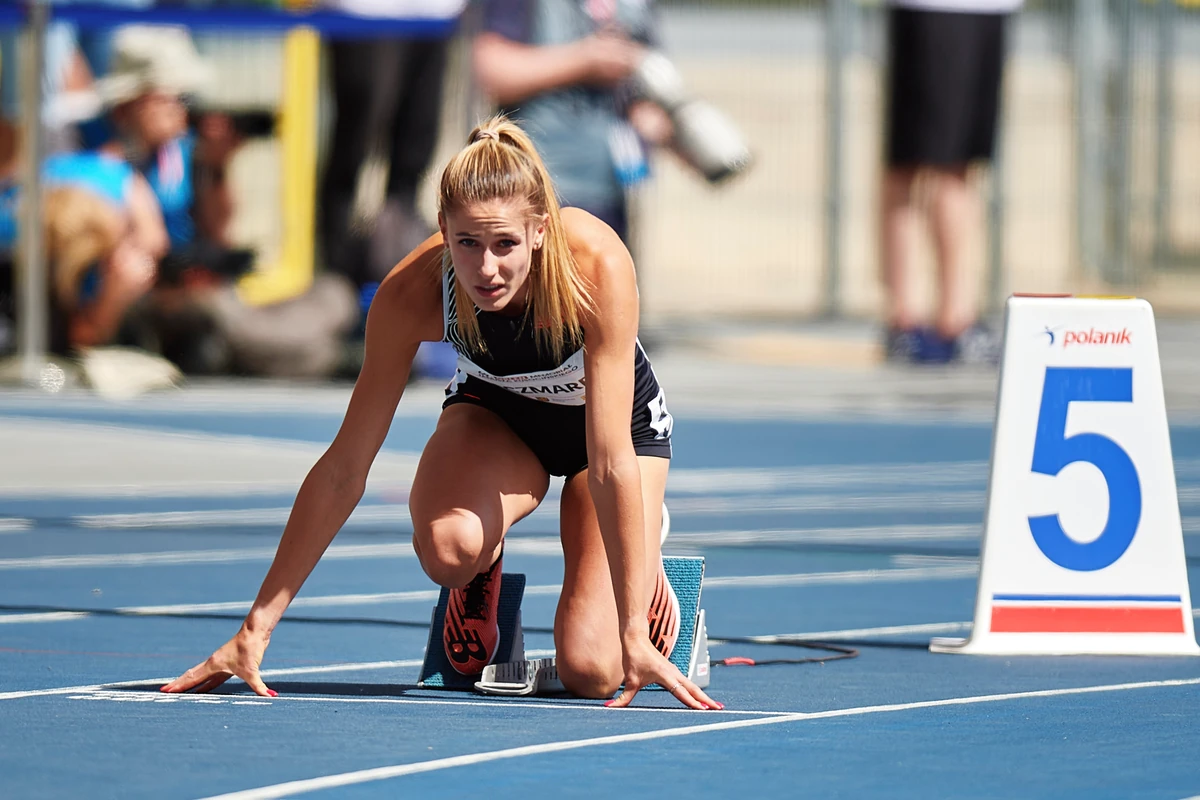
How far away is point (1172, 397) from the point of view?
16797mm

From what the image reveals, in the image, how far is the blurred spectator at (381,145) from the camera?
16.6m

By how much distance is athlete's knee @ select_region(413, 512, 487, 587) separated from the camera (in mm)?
6176

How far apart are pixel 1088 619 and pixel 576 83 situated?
408 inches

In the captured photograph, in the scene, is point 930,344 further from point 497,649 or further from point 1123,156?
point 497,649

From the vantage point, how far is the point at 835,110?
76.6 feet

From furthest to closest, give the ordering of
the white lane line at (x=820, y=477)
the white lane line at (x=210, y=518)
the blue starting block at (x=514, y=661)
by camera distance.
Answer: the white lane line at (x=820, y=477), the white lane line at (x=210, y=518), the blue starting block at (x=514, y=661)

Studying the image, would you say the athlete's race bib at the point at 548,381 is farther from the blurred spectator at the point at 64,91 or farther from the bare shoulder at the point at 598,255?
the blurred spectator at the point at 64,91

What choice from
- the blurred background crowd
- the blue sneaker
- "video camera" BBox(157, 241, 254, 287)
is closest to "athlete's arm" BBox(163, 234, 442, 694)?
the blurred background crowd

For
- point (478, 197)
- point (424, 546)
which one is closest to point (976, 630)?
point (424, 546)

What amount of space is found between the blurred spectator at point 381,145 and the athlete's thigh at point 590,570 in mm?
9951

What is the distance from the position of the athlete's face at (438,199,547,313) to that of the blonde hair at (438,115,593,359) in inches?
0.9

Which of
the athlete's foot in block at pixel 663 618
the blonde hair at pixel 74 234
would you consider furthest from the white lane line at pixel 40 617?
the blonde hair at pixel 74 234

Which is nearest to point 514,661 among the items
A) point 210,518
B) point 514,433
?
point 514,433

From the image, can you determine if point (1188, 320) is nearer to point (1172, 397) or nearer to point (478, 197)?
point (1172, 397)
